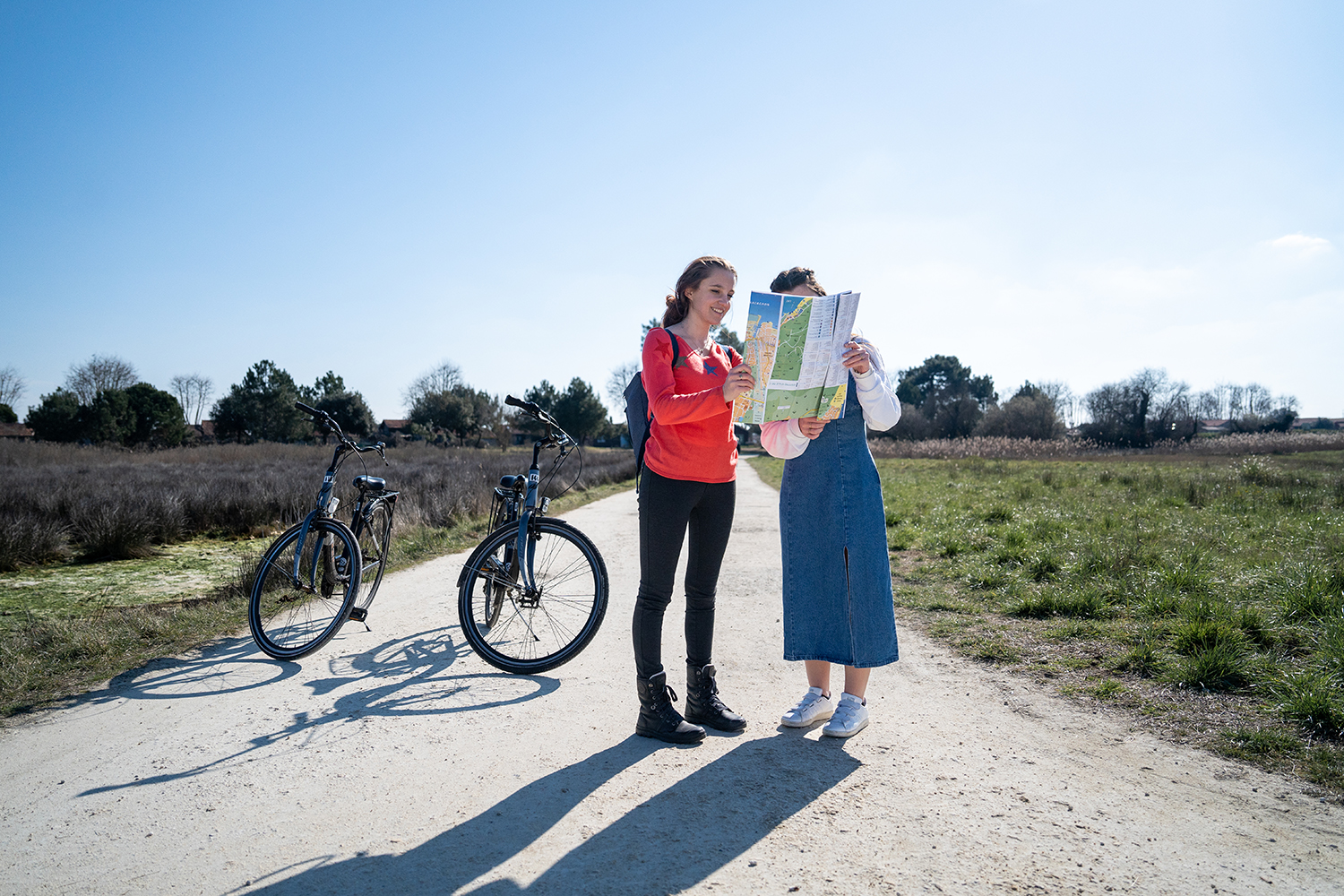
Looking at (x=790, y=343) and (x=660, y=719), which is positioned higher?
(x=790, y=343)

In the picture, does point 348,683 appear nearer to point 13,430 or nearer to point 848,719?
point 848,719

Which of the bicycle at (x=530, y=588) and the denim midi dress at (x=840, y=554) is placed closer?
the denim midi dress at (x=840, y=554)

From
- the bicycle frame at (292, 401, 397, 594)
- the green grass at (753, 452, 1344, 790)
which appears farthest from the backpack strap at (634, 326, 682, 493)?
the green grass at (753, 452, 1344, 790)

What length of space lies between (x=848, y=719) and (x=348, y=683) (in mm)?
2608

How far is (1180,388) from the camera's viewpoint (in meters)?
50.1

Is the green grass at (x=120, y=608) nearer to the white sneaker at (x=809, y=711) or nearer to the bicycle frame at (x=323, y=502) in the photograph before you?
the bicycle frame at (x=323, y=502)

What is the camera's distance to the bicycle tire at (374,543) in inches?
178

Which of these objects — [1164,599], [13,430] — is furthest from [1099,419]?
[13,430]

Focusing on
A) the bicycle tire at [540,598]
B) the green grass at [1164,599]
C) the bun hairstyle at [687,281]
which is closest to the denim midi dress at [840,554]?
the bun hairstyle at [687,281]

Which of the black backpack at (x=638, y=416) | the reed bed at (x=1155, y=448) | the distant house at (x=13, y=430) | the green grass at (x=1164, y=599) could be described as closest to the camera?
the black backpack at (x=638, y=416)

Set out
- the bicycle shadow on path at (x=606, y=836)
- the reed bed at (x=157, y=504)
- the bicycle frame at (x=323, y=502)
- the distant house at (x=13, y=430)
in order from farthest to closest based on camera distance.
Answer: the distant house at (x=13, y=430) → the reed bed at (x=157, y=504) → the bicycle frame at (x=323, y=502) → the bicycle shadow on path at (x=606, y=836)

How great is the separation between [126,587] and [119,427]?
44846mm

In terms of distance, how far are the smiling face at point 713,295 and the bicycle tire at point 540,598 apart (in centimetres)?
150

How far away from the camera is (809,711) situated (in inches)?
119
